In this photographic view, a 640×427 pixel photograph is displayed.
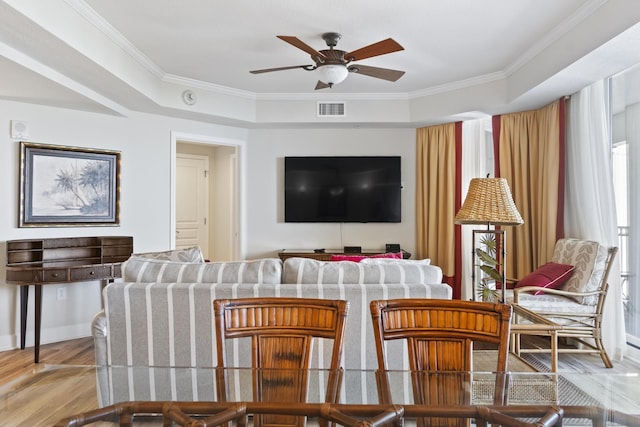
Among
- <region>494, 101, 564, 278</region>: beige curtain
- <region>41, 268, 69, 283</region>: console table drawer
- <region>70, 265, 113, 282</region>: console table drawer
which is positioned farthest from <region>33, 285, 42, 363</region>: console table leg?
<region>494, 101, 564, 278</region>: beige curtain

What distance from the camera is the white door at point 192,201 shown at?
7.16 metres

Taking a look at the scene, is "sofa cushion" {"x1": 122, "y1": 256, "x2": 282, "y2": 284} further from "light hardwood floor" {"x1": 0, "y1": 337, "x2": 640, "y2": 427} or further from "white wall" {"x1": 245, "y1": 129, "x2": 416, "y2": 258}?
"white wall" {"x1": 245, "y1": 129, "x2": 416, "y2": 258}

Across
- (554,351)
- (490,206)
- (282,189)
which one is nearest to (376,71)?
(490,206)

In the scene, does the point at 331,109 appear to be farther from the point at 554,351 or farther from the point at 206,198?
the point at 554,351

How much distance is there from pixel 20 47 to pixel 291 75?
2.50 meters

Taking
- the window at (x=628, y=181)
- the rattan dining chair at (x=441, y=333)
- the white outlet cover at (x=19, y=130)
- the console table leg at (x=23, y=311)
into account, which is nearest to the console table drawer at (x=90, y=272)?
the console table leg at (x=23, y=311)

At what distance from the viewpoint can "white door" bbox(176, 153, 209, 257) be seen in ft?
23.5

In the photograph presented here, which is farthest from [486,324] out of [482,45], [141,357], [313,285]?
[482,45]

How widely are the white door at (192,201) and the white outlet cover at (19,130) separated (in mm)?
2814

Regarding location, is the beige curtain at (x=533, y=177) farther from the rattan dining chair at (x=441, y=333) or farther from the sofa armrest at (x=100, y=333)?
the sofa armrest at (x=100, y=333)

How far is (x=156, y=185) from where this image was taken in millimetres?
5203

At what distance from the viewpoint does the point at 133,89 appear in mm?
4168

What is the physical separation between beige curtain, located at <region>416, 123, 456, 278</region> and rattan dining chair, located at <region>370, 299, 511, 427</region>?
13.8 ft

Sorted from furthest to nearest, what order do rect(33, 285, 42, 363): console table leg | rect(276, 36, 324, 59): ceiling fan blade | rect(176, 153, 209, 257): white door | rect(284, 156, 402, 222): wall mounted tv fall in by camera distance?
rect(176, 153, 209, 257): white door, rect(284, 156, 402, 222): wall mounted tv, rect(33, 285, 42, 363): console table leg, rect(276, 36, 324, 59): ceiling fan blade
